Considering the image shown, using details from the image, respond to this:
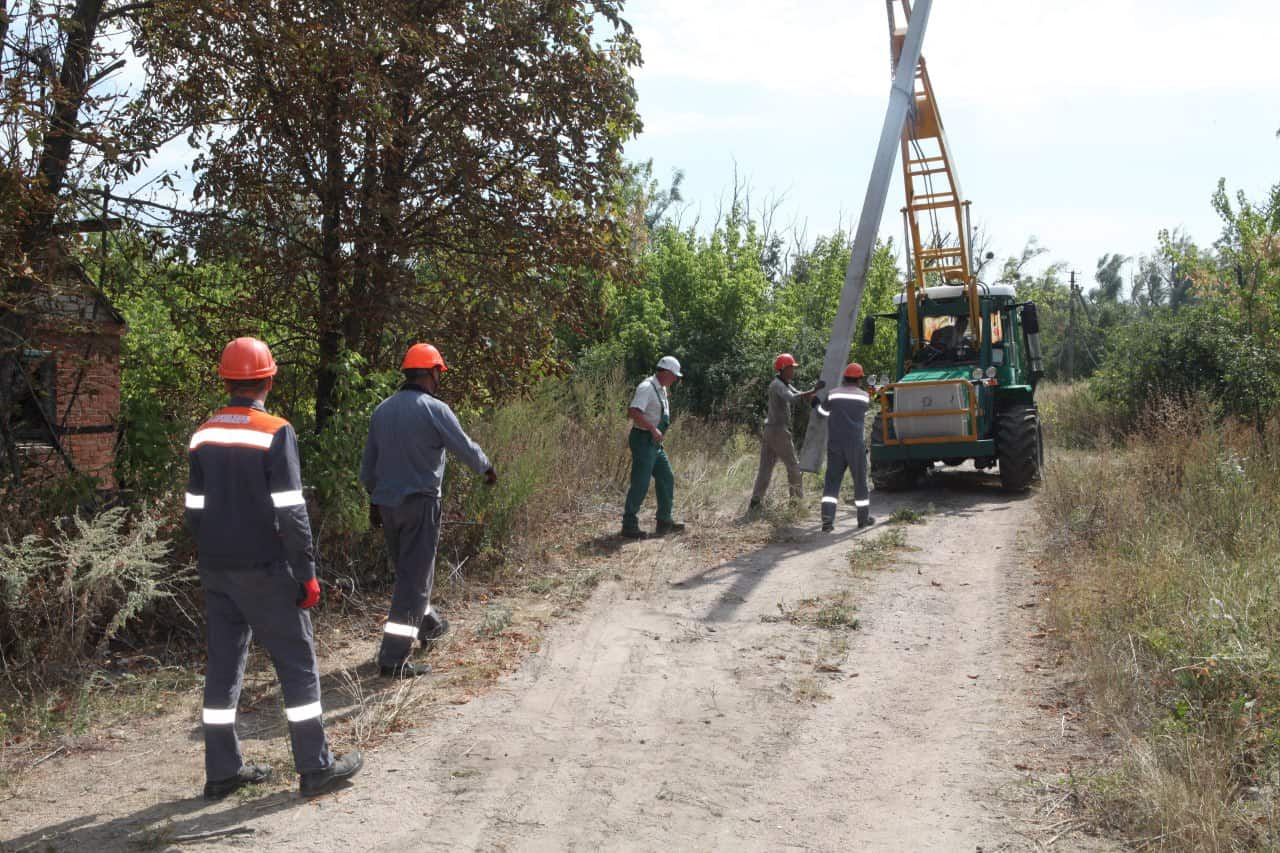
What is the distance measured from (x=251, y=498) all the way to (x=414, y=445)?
5.72ft

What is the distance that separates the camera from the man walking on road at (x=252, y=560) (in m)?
4.36

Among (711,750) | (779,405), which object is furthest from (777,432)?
(711,750)

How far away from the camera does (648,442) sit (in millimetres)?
9812

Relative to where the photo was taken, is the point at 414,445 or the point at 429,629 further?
the point at 429,629

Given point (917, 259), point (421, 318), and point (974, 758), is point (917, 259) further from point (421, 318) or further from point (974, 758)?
point (974, 758)

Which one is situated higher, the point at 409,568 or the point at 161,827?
the point at 409,568

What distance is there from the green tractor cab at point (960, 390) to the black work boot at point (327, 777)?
965 cm

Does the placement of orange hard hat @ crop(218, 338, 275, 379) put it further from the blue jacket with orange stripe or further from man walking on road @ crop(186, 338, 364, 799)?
the blue jacket with orange stripe

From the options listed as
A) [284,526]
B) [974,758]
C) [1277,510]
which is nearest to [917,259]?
[1277,510]

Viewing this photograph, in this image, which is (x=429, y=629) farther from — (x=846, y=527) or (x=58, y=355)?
(x=846, y=527)

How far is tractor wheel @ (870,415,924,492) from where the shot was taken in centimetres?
1345

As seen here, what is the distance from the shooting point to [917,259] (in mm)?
14320

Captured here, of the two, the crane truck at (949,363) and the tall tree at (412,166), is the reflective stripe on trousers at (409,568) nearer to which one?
the tall tree at (412,166)

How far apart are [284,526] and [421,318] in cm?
370
